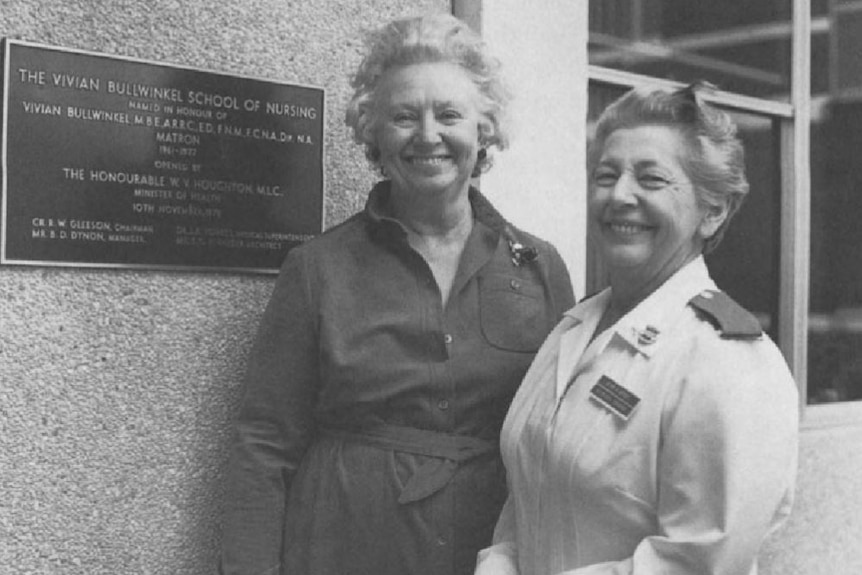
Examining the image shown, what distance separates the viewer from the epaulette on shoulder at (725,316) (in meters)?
2.13

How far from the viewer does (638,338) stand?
2.22 m

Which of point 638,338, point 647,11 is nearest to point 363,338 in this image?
point 638,338

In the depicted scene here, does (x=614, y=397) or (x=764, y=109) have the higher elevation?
(x=764, y=109)

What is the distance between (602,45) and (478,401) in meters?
2.20

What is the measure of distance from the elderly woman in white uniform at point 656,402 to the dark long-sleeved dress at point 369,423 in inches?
9.0

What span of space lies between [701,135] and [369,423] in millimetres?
981

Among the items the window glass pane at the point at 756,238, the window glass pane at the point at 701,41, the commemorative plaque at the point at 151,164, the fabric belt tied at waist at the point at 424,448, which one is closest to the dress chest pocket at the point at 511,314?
the fabric belt tied at waist at the point at 424,448

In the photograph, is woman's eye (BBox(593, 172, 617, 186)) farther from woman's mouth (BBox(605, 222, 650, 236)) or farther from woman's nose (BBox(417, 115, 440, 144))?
woman's nose (BBox(417, 115, 440, 144))

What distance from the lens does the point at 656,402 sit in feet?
6.97

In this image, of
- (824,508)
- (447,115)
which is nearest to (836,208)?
(824,508)

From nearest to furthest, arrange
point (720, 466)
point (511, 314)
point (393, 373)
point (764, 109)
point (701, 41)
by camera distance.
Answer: point (720, 466) → point (393, 373) → point (511, 314) → point (701, 41) → point (764, 109)

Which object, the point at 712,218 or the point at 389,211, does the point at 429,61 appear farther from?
the point at 712,218

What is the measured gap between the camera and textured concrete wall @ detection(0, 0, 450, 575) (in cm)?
279

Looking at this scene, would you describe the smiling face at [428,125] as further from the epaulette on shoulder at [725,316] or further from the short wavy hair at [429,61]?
the epaulette on shoulder at [725,316]
